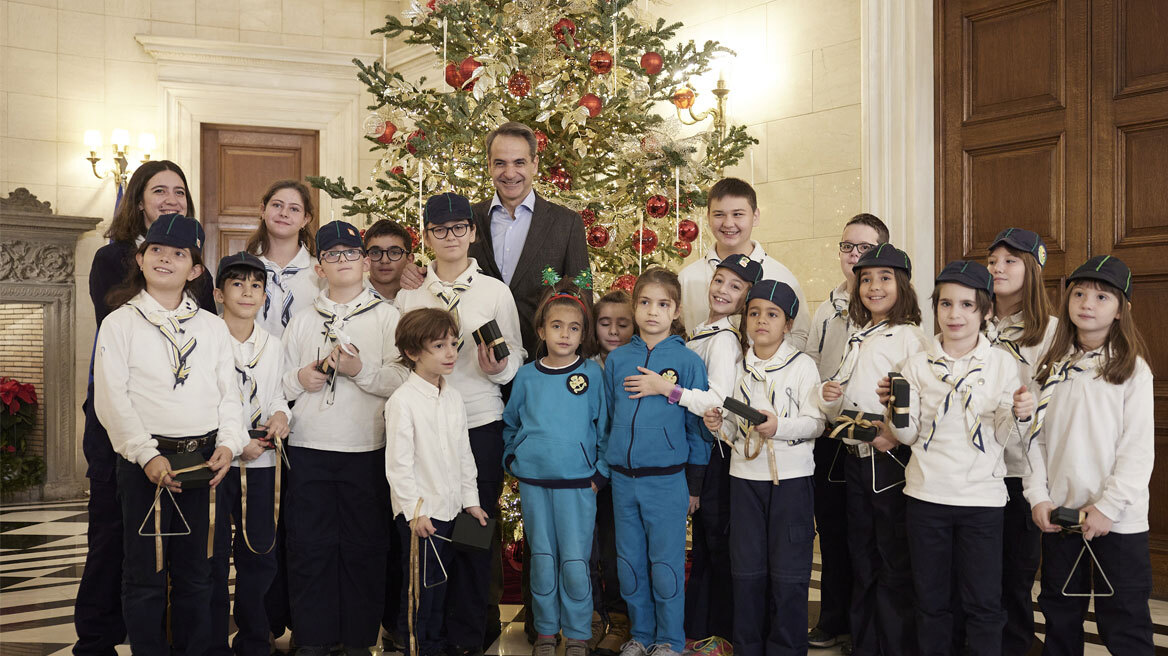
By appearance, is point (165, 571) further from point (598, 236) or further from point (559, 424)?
point (598, 236)

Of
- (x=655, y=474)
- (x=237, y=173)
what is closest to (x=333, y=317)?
(x=655, y=474)

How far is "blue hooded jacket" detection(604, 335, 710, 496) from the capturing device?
319cm

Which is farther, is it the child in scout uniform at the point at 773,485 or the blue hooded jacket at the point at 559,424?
the blue hooded jacket at the point at 559,424

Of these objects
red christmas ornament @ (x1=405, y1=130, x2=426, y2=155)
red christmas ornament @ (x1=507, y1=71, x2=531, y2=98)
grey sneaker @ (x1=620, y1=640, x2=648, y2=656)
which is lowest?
grey sneaker @ (x1=620, y1=640, x2=648, y2=656)

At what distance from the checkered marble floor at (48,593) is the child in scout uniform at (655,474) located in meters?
0.54

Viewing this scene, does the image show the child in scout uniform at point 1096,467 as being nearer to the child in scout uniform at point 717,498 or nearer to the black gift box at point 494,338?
the child in scout uniform at point 717,498

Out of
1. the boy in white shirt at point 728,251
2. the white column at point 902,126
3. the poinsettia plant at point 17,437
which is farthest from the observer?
the poinsettia plant at point 17,437

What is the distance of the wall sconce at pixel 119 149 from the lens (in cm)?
774

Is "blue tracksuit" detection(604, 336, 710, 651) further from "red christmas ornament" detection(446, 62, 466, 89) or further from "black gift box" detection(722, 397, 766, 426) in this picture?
"red christmas ornament" detection(446, 62, 466, 89)

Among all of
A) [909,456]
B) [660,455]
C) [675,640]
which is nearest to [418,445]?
[660,455]

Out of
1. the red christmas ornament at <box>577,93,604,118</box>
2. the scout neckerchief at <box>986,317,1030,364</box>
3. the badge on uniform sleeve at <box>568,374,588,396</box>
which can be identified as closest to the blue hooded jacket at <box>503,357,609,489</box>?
the badge on uniform sleeve at <box>568,374,588,396</box>

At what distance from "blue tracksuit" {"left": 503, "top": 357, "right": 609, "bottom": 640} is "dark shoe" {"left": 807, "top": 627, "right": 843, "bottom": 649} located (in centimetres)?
88

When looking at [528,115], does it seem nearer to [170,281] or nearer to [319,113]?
[170,281]

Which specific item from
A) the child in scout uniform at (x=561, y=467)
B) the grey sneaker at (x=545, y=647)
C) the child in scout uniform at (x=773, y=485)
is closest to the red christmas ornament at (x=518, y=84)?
the child in scout uniform at (x=561, y=467)
